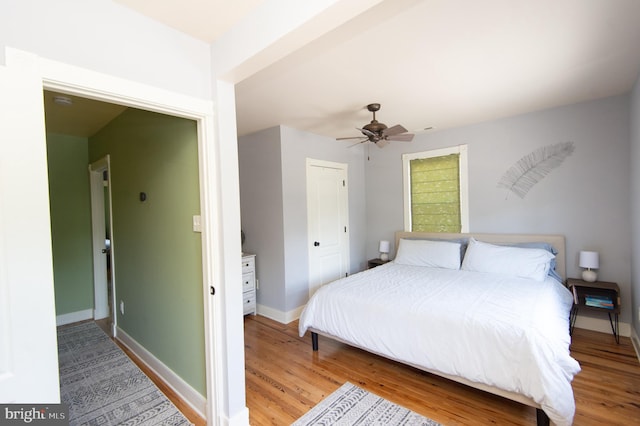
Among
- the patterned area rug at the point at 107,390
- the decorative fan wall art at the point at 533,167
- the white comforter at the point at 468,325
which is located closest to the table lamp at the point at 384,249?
the white comforter at the point at 468,325

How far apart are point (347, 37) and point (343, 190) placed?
282 centimetres

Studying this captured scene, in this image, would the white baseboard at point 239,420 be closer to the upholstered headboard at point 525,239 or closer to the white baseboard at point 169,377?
the white baseboard at point 169,377

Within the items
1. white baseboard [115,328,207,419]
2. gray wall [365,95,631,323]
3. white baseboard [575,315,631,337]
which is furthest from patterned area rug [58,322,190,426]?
white baseboard [575,315,631,337]

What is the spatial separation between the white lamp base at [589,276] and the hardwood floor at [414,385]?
0.58 m

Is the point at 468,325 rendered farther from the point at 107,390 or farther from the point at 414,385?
the point at 107,390

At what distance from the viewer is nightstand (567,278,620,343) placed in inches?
114

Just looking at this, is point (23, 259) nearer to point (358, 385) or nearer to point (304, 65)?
point (304, 65)

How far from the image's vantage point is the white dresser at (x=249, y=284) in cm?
386

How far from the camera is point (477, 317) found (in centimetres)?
205

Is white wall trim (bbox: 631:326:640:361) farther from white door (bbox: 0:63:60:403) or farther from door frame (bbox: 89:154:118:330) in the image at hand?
door frame (bbox: 89:154:118:330)

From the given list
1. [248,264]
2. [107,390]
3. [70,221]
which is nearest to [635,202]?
[248,264]

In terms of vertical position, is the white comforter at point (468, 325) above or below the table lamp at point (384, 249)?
below

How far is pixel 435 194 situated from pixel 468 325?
8.37ft

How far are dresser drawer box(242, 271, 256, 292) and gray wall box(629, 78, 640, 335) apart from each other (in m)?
3.92
